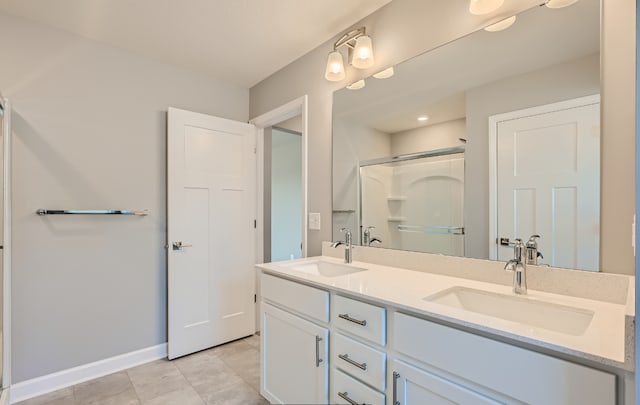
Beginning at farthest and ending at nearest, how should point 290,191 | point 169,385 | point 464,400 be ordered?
1. point 290,191
2. point 169,385
3. point 464,400

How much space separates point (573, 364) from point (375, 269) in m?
1.03

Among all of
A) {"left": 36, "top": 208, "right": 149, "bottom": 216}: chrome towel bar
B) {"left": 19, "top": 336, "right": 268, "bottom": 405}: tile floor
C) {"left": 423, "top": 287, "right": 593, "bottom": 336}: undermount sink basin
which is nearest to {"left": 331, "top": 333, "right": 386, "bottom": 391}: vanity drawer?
{"left": 423, "top": 287, "right": 593, "bottom": 336}: undermount sink basin

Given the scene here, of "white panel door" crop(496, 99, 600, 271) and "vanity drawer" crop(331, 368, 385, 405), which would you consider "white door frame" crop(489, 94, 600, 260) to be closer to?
"white panel door" crop(496, 99, 600, 271)

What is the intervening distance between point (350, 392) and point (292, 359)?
402 mm

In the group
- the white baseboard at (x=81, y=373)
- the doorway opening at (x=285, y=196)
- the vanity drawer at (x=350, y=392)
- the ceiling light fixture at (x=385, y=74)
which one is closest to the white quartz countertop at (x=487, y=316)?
the vanity drawer at (x=350, y=392)

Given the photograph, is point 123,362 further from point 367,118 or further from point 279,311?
point 367,118

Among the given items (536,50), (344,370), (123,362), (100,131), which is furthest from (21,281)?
(536,50)

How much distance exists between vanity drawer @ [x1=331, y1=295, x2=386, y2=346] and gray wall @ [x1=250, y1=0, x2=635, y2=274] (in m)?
0.85

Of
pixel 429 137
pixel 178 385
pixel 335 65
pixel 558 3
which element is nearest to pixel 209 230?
pixel 178 385

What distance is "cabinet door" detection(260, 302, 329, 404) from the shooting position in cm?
143

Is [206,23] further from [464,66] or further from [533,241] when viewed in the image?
[533,241]

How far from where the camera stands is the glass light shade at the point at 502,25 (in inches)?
53.5

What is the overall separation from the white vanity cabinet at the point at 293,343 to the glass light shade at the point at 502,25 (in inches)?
57.0

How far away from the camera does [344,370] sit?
1326mm
